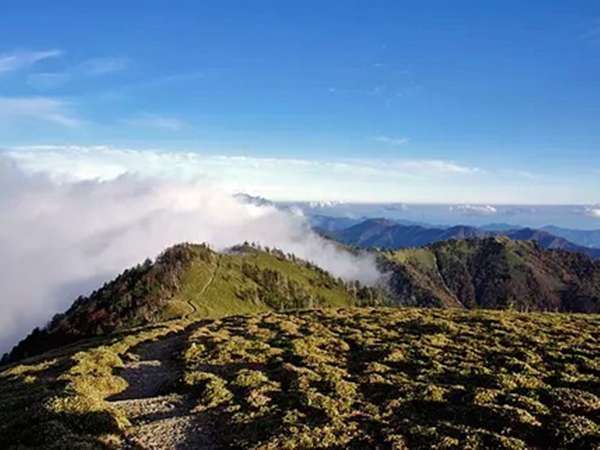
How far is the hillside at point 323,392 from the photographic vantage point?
25.8 metres

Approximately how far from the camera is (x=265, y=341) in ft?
171

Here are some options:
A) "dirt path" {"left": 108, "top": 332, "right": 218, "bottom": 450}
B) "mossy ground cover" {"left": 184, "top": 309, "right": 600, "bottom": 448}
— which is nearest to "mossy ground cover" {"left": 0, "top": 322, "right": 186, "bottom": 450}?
"dirt path" {"left": 108, "top": 332, "right": 218, "bottom": 450}

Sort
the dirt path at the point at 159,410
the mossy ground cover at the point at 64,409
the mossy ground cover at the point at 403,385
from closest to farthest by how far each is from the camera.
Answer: the mossy ground cover at the point at 403,385
the mossy ground cover at the point at 64,409
the dirt path at the point at 159,410

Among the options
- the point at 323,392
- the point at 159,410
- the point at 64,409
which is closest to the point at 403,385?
the point at 323,392

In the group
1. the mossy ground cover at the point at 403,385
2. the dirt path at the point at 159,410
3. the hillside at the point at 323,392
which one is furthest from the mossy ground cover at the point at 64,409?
the mossy ground cover at the point at 403,385

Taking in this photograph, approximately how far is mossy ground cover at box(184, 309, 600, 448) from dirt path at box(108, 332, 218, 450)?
1.08 m

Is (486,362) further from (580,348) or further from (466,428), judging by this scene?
(466,428)

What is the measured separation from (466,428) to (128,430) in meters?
16.7

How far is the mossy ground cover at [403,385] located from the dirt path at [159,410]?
1.08m

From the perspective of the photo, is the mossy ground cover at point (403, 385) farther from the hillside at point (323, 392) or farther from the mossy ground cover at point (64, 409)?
the mossy ground cover at point (64, 409)

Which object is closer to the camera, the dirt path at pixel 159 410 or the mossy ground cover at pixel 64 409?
the mossy ground cover at pixel 64 409

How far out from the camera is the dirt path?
87.4 feet

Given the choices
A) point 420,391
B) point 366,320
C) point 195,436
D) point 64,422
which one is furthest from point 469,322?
point 64,422

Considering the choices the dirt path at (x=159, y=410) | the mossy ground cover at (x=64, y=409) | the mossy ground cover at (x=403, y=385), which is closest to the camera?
the mossy ground cover at (x=403, y=385)
